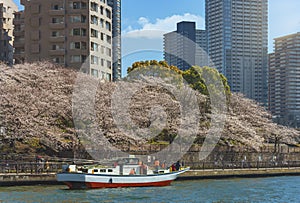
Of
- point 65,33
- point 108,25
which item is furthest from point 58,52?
point 108,25

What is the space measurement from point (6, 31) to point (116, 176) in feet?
238

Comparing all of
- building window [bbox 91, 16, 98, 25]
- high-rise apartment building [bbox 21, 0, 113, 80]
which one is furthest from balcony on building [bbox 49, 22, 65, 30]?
building window [bbox 91, 16, 98, 25]

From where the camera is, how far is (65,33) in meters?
87.4

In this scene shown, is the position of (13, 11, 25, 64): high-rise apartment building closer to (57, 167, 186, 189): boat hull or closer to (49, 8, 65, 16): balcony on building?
(49, 8, 65, 16): balcony on building

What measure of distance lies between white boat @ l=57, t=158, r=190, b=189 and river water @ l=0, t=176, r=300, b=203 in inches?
41.4

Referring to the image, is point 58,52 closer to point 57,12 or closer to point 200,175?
point 57,12

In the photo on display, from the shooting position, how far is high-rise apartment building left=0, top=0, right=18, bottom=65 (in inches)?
4257

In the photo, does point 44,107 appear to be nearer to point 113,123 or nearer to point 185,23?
point 113,123

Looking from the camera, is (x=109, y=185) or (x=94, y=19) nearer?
(x=109, y=185)

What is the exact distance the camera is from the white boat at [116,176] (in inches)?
1823

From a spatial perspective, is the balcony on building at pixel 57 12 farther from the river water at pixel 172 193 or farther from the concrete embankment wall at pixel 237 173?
the river water at pixel 172 193

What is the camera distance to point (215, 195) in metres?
42.5

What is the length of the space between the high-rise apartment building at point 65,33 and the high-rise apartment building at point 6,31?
64.4 ft

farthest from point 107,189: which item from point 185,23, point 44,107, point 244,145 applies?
point 185,23
